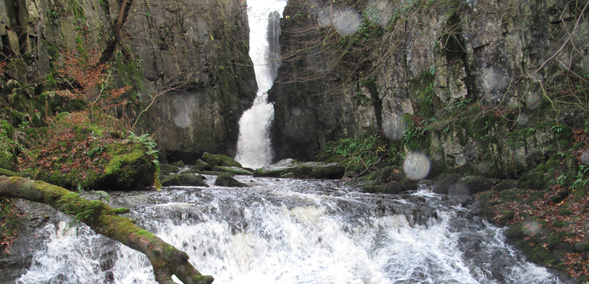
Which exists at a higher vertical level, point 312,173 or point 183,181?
point 183,181

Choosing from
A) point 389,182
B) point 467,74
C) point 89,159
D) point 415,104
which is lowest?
point 389,182

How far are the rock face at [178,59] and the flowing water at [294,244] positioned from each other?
831 cm

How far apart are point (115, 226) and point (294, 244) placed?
15.5ft

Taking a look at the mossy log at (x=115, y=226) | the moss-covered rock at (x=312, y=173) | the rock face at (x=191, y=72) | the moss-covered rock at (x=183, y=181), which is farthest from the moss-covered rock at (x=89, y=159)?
the rock face at (x=191, y=72)

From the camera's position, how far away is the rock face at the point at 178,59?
1427cm

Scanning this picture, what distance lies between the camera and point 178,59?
70.9 feet

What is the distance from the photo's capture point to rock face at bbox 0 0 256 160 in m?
14.3

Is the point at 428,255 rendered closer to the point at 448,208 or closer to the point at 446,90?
the point at 448,208

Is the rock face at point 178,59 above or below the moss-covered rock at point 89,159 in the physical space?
above

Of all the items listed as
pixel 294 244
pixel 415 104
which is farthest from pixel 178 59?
pixel 294 244

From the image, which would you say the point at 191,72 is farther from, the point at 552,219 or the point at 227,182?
the point at 552,219

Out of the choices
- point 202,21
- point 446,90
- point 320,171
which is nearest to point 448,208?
point 446,90

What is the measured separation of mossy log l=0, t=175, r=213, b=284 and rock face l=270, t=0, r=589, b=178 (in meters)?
4.89

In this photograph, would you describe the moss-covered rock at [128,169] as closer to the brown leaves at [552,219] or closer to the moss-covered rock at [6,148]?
the moss-covered rock at [6,148]
